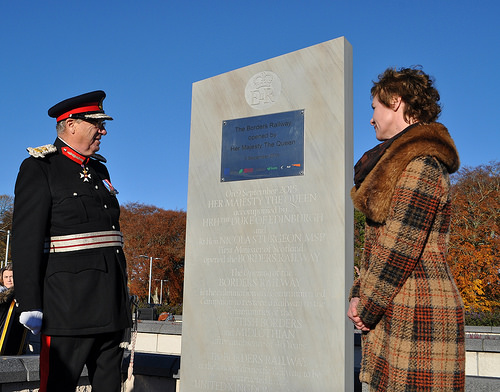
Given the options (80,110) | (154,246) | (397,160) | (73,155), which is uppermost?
(154,246)

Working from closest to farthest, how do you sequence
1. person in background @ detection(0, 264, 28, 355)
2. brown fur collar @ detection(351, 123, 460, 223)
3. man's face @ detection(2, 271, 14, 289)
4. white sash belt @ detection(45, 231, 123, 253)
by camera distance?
brown fur collar @ detection(351, 123, 460, 223) → white sash belt @ detection(45, 231, 123, 253) → person in background @ detection(0, 264, 28, 355) → man's face @ detection(2, 271, 14, 289)

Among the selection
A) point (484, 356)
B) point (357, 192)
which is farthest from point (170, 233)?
point (357, 192)

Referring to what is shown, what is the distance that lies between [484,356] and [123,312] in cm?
547

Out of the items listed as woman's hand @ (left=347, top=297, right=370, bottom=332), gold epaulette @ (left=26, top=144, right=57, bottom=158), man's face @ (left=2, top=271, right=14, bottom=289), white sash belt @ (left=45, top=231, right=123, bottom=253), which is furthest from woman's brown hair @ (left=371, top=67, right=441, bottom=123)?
man's face @ (left=2, top=271, right=14, bottom=289)

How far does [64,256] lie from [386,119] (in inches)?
87.1

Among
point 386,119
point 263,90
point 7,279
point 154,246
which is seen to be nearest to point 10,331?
point 7,279

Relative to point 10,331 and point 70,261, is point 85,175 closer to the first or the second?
point 70,261

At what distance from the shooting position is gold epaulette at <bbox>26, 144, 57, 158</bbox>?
4.21m

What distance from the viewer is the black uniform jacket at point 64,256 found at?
3.93 metres

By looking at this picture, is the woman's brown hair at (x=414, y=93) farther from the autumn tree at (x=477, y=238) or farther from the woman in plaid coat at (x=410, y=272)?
the autumn tree at (x=477, y=238)

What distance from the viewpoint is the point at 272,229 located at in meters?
5.62

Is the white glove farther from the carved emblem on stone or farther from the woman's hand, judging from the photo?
the carved emblem on stone

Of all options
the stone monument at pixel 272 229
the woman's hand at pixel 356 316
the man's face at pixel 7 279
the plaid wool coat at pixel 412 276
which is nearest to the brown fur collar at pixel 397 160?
the plaid wool coat at pixel 412 276

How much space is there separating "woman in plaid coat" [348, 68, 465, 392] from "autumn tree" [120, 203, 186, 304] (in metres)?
54.4
